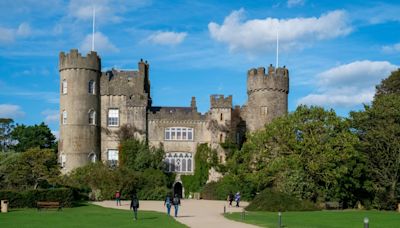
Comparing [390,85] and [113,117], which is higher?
[390,85]

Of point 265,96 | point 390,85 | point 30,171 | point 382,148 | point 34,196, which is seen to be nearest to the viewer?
point 34,196

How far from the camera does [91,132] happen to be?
59.9 metres

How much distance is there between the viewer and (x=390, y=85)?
5784 cm

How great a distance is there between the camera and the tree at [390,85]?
57.2 meters

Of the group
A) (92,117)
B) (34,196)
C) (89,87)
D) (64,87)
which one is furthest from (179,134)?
(34,196)

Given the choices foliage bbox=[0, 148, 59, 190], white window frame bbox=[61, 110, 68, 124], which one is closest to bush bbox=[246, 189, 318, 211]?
foliage bbox=[0, 148, 59, 190]

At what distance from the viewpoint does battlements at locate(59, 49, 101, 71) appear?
5934 cm

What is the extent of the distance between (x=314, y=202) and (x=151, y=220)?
712 inches

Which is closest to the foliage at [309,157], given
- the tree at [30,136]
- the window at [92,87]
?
the window at [92,87]

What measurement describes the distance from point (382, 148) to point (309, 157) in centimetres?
693

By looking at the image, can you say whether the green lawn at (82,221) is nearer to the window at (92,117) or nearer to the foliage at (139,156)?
the foliage at (139,156)

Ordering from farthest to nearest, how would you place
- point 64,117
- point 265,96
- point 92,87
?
point 265,96, point 92,87, point 64,117

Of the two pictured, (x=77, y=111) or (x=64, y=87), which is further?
(x=64, y=87)

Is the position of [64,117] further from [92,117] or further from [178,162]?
[178,162]
